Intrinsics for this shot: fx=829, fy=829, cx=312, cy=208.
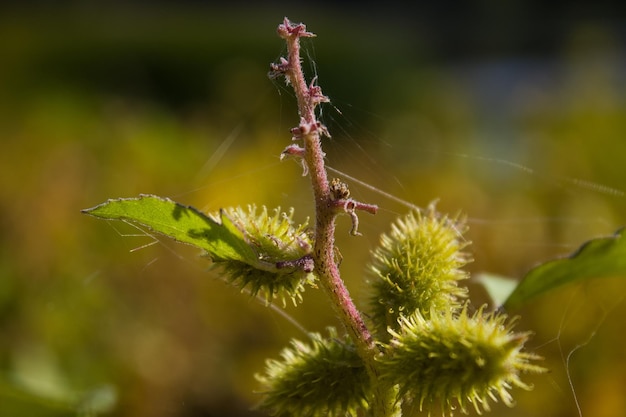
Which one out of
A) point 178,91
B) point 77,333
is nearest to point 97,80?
point 178,91

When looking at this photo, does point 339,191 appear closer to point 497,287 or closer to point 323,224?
point 323,224

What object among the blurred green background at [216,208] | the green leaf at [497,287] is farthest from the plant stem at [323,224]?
the green leaf at [497,287]

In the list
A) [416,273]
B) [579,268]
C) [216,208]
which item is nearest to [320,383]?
[416,273]

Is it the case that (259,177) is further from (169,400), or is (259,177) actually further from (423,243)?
(423,243)

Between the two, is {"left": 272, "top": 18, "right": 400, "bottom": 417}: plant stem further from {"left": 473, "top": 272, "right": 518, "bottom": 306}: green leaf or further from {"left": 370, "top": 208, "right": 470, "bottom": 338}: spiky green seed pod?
{"left": 473, "top": 272, "right": 518, "bottom": 306}: green leaf

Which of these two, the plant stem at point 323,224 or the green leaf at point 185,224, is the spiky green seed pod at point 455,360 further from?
the green leaf at point 185,224

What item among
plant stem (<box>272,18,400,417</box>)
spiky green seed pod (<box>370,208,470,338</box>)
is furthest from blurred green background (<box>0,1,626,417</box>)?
plant stem (<box>272,18,400,417</box>)
